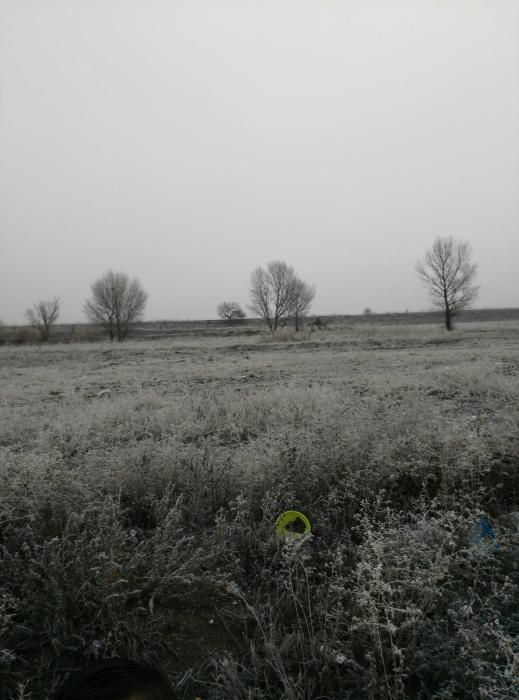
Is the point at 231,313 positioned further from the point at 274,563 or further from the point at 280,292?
the point at 274,563

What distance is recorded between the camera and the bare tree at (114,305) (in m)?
39.1

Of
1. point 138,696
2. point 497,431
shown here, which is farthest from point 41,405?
point 497,431

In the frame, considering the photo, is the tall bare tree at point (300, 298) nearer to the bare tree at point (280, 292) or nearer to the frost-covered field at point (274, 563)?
the bare tree at point (280, 292)

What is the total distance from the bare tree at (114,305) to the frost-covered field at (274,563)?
1456 inches

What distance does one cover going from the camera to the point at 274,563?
2230 millimetres

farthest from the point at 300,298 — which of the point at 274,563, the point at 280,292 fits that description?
the point at 274,563

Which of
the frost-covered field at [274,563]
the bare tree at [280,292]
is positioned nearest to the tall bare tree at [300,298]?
the bare tree at [280,292]

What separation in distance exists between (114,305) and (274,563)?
4074cm

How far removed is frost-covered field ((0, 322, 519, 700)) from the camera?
163 cm

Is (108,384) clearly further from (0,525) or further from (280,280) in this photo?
(280,280)

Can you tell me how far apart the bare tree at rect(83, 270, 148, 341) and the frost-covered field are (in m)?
37.0

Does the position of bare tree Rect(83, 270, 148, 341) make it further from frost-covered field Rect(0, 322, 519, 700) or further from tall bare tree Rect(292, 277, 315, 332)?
frost-covered field Rect(0, 322, 519, 700)

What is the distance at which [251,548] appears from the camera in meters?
2.43

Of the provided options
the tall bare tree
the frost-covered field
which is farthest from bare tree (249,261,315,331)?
the frost-covered field
